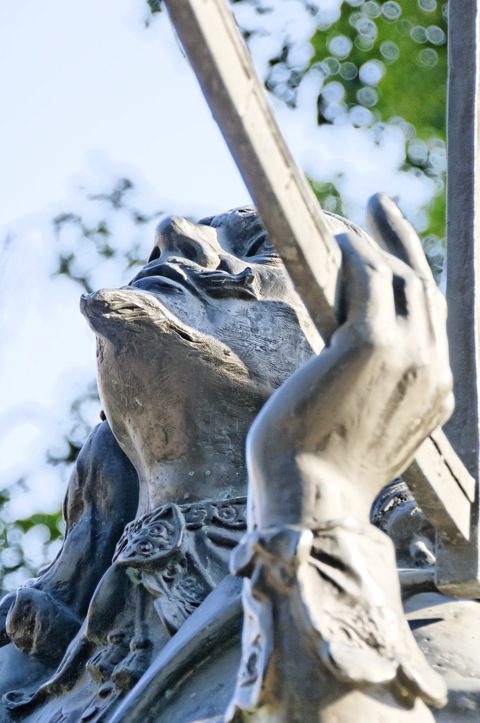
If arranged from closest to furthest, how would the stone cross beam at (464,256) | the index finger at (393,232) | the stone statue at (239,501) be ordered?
the stone statue at (239,501) < the index finger at (393,232) < the stone cross beam at (464,256)

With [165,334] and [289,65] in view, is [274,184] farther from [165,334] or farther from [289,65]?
[289,65]

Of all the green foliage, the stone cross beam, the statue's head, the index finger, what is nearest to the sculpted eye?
the statue's head

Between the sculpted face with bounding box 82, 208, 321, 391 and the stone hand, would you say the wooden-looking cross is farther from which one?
the sculpted face with bounding box 82, 208, 321, 391

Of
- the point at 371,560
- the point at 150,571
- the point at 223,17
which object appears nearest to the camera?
the point at 223,17

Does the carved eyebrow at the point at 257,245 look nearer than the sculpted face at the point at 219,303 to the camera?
No

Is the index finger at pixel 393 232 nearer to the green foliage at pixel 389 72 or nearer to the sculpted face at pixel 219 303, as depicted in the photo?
the sculpted face at pixel 219 303

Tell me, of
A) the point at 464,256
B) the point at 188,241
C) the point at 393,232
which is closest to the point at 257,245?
the point at 188,241

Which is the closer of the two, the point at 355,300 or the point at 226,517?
the point at 355,300

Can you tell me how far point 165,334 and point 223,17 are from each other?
1138 millimetres

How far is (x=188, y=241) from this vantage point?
3.19m

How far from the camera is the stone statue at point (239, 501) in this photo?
2.01 metres

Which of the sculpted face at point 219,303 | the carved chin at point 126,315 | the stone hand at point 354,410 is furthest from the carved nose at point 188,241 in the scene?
the stone hand at point 354,410

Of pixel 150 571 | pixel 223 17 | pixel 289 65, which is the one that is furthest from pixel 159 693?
pixel 289 65

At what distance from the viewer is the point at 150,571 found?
9.44ft
